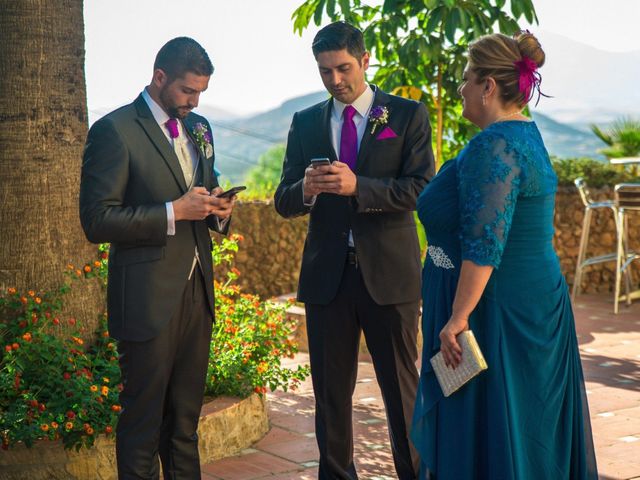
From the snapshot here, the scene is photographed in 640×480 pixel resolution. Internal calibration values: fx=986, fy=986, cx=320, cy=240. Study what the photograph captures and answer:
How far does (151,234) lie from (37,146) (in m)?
1.83

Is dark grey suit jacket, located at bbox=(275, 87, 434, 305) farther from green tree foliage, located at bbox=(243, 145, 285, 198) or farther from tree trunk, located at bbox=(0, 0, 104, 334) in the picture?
green tree foliage, located at bbox=(243, 145, 285, 198)

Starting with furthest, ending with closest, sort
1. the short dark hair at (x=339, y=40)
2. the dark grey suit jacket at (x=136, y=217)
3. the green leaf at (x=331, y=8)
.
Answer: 1. the green leaf at (x=331, y=8)
2. the short dark hair at (x=339, y=40)
3. the dark grey suit jacket at (x=136, y=217)

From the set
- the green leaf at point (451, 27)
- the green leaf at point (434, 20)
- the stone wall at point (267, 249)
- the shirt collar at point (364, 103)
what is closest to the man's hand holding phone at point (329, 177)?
the shirt collar at point (364, 103)

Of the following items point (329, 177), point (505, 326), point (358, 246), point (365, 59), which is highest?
point (365, 59)

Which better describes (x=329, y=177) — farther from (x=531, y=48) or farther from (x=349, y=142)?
(x=531, y=48)

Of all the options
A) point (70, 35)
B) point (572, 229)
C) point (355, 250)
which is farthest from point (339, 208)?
point (572, 229)

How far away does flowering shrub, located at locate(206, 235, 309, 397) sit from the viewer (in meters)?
5.18

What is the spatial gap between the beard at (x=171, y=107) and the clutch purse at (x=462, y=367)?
127 cm

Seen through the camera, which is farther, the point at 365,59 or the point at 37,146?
the point at 37,146

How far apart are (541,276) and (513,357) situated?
29cm

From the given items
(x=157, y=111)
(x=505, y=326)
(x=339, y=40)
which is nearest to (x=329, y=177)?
(x=339, y=40)

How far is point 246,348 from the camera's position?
17.6 feet

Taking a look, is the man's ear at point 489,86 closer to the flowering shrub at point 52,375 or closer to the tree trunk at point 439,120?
the flowering shrub at point 52,375

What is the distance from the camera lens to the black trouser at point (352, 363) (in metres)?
3.96
